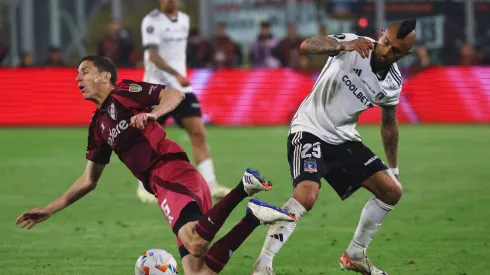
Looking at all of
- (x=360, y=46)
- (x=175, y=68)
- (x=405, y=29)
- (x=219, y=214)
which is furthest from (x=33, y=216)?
(x=175, y=68)

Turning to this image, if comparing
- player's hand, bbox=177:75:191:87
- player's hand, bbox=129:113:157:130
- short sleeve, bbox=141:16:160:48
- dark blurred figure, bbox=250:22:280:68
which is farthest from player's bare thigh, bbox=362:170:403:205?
dark blurred figure, bbox=250:22:280:68

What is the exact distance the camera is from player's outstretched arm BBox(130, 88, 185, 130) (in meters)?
6.84

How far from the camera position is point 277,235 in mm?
7555

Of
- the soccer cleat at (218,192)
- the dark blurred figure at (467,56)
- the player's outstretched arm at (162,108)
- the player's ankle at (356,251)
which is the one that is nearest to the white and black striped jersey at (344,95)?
the player's ankle at (356,251)

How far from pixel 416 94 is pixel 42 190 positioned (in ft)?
37.6

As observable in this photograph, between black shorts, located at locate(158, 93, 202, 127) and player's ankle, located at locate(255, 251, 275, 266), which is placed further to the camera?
black shorts, located at locate(158, 93, 202, 127)

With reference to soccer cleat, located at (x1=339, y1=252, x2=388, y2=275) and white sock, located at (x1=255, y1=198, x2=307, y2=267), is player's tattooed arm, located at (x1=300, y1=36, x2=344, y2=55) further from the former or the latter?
soccer cleat, located at (x1=339, y1=252, x2=388, y2=275)

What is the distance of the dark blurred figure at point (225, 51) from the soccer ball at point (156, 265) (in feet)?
55.9

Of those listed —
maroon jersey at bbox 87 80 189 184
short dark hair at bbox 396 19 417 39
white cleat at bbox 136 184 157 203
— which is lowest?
white cleat at bbox 136 184 157 203

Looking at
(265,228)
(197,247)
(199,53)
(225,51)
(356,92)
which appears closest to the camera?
(197,247)

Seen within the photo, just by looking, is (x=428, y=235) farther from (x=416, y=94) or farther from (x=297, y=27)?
(x=297, y=27)

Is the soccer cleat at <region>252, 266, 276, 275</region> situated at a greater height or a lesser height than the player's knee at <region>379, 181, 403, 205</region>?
lesser

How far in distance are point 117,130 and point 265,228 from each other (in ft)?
10.8

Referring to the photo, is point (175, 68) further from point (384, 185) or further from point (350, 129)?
point (384, 185)
